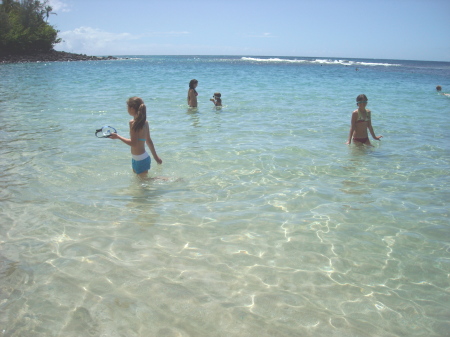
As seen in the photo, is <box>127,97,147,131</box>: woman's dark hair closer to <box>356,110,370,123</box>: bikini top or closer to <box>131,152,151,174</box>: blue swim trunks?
<box>131,152,151,174</box>: blue swim trunks

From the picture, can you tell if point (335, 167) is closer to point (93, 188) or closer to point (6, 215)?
point (93, 188)

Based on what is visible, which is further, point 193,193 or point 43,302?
point 193,193

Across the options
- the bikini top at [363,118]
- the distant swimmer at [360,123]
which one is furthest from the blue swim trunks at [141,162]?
the bikini top at [363,118]

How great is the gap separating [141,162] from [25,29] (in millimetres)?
67618

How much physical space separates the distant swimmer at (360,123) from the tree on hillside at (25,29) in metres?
63.4

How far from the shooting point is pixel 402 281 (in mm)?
3322

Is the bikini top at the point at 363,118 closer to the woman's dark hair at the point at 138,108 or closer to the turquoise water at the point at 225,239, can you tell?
the turquoise water at the point at 225,239

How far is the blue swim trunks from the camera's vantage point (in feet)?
18.2

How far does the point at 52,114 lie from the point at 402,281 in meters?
11.7

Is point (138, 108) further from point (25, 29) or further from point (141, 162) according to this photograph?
point (25, 29)

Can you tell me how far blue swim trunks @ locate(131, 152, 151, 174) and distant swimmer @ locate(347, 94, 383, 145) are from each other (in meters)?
5.08

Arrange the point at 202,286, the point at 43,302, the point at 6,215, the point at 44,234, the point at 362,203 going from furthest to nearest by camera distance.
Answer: the point at 362,203, the point at 6,215, the point at 44,234, the point at 202,286, the point at 43,302

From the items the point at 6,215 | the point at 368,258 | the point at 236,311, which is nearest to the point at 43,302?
the point at 236,311

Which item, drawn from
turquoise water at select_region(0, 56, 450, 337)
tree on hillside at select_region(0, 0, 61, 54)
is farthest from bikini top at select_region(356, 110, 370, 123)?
tree on hillside at select_region(0, 0, 61, 54)
